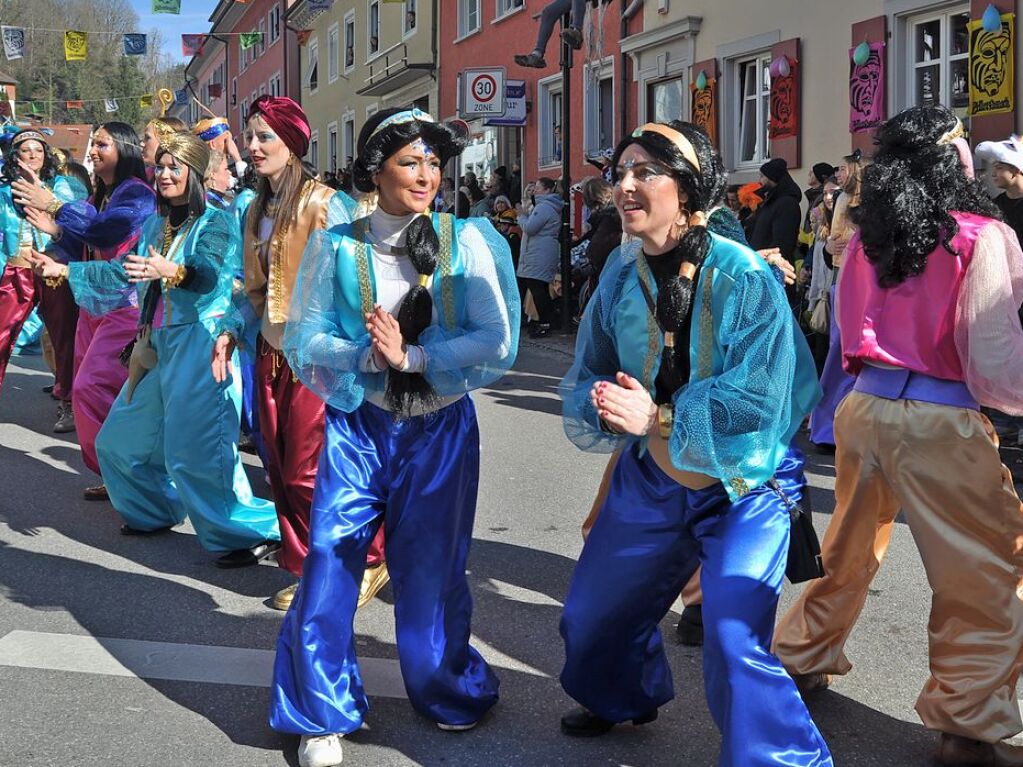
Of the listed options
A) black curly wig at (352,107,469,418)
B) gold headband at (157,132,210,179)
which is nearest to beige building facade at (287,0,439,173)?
gold headband at (157,132,210,179)

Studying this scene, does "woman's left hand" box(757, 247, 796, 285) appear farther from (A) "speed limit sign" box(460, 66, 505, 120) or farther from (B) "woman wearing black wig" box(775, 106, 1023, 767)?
(A) "speed limit sign" box(460, 66, 505, 120)

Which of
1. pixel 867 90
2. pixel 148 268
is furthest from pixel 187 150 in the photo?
pixel 867 90

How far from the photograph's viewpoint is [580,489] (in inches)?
286

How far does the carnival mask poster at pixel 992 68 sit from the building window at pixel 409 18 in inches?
771

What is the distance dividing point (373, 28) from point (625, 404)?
109 ft

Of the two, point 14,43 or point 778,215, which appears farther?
point 14,43

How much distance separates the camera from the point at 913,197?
3.55m

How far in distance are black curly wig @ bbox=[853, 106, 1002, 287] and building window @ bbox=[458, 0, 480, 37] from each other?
2322 centimetres

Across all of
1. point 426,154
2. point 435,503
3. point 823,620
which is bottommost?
point 823,620

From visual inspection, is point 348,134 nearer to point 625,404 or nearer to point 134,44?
point 134,44

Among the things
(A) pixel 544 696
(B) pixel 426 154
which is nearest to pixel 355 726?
(A) pixel 544 696

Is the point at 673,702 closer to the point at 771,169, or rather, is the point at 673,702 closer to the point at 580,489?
the point at 580,489

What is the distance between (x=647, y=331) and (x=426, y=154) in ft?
2.88

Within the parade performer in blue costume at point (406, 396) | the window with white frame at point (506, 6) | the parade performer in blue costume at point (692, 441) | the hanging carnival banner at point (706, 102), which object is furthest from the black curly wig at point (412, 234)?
the window with white frame at point (506, 6)
